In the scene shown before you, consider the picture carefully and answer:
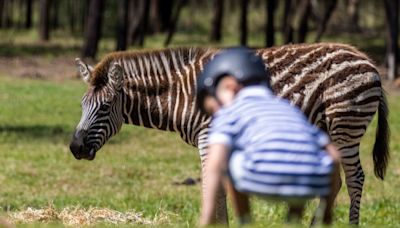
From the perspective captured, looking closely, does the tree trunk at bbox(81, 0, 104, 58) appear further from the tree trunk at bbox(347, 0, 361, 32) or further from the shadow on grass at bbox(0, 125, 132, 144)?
the tree trunk at bbox(347, 0, 361, 32)

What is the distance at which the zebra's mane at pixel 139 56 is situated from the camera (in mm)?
10180

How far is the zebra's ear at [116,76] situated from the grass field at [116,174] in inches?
52.7

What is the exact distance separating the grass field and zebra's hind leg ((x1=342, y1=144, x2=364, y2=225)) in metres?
0.75

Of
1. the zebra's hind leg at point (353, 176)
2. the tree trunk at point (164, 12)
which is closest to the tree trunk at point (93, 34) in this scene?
the tree trunk at point (164, 12)

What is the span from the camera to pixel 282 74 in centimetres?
1011

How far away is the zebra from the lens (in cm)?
1012

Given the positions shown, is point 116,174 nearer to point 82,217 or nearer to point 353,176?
point 353,176

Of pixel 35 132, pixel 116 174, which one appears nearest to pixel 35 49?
pixel 35 132

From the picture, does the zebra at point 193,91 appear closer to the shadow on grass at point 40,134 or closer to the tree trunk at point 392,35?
the shadow on grass at point 40,134

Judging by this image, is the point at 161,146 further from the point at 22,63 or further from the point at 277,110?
the point at 22,63

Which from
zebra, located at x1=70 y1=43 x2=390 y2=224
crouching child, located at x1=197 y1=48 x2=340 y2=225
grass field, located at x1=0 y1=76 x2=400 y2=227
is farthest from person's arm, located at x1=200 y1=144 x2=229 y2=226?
zebra, located at x1=70 y1=43 x2=390 y2=224

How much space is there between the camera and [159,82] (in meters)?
10.3

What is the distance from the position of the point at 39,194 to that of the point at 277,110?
8.84 m

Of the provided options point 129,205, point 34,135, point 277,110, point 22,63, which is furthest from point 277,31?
point 277,110
